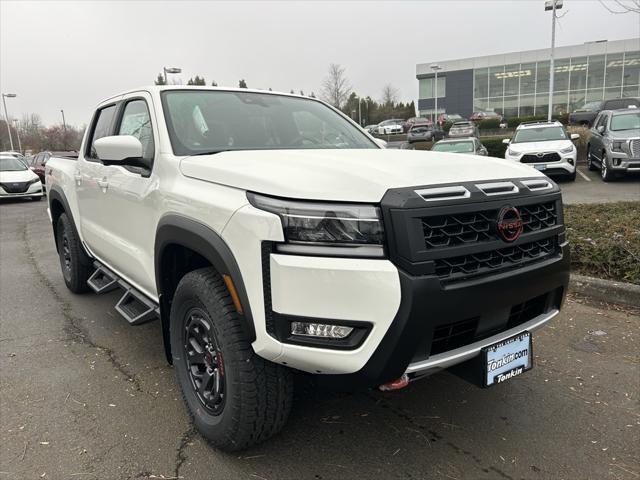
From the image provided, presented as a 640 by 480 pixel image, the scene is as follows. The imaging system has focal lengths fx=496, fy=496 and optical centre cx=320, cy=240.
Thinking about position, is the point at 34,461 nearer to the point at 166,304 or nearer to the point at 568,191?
the point at 166,304

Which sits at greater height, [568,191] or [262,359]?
[262,359]

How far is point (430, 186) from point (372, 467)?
139 centimetres

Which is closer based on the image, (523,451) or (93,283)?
(523,451)

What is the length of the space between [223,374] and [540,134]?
13164mm

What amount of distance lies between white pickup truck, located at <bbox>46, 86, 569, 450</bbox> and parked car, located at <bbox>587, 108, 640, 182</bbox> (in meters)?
10.8

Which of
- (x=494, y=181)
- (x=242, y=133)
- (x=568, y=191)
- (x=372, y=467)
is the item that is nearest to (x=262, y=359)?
(x=372, y=467)

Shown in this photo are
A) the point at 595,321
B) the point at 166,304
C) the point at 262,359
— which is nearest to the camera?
the point at 262,359

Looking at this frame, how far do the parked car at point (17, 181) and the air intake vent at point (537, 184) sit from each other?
1798 centimetres

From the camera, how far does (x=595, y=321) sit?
4.25 meters

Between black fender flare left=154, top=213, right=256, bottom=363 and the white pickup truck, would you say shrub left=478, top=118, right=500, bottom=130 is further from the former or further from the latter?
black fender flare left=154, top=213, right=256, bottom=363

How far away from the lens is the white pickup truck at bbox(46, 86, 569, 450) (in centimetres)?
193

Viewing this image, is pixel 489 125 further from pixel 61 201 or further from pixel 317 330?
pixel 317 330

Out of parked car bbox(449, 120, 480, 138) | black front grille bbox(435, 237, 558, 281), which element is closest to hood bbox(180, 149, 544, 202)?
black front grille bbox(435, 237, 558, 281)

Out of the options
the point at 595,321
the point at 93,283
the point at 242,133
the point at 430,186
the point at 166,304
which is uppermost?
the point at 242,133
